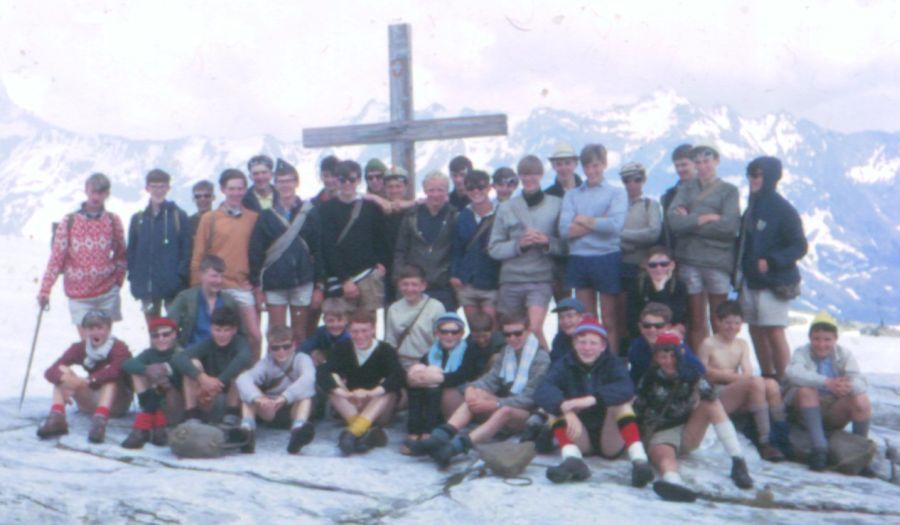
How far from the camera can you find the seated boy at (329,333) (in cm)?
786

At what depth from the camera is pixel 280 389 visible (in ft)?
25.0

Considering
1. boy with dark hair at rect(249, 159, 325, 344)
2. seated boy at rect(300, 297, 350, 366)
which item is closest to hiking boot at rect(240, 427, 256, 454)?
seated boy at rect(300, 297, 350, 366)

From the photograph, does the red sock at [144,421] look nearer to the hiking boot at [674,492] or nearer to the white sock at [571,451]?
the white sock at [571,451]

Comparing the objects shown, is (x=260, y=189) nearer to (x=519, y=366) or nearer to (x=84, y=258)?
(x=84, y=258)

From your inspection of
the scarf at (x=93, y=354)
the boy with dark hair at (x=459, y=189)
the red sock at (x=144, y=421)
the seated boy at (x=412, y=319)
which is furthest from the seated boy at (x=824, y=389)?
the scarf at (x=93, y=354)

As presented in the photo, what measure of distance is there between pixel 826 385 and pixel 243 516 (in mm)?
4481

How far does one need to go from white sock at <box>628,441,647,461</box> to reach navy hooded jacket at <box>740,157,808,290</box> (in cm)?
220

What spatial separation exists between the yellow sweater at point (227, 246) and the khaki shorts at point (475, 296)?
1917 mm

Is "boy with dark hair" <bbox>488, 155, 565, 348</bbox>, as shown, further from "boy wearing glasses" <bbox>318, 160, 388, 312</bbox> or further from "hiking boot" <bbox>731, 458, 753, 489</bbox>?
"hiking boot" <bbox>731, 458, 753, 489</bbox>

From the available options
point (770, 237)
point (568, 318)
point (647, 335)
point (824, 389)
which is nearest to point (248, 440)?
point (568, 318)

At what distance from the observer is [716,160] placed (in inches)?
319

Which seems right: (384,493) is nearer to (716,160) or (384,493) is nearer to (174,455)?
(174,455)

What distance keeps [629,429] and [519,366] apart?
109cm

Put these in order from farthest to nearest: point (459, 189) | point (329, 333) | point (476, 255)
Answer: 1. point (459, 189)
2. point (476, 255)
3. point (329, 333)
